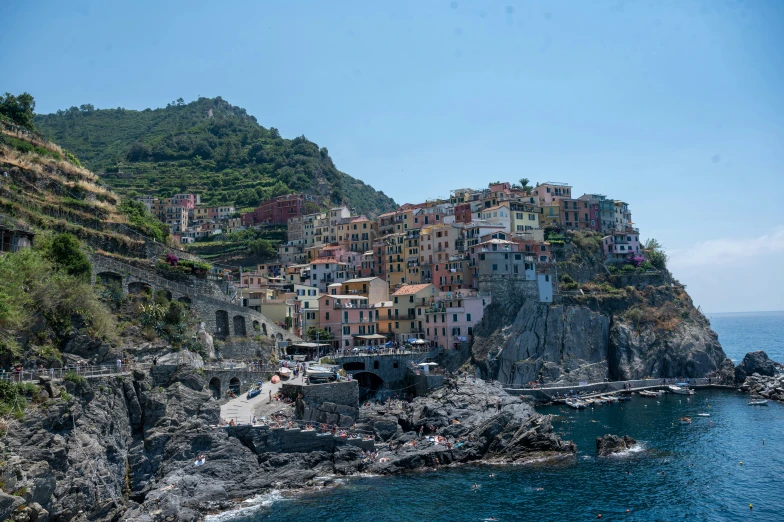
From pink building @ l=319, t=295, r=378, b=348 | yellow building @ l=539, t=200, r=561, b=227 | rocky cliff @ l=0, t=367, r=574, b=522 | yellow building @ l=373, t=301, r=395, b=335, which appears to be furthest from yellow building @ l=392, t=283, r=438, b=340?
yellow building @ l=539, t=200, r=561, b=227

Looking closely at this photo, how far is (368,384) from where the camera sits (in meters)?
69.0

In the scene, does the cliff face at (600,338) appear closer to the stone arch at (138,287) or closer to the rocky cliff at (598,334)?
the rocky cliff at (598,334)

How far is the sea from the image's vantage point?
3734 cm

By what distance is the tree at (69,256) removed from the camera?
1761 inches

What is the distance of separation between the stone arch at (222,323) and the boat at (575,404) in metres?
36.4

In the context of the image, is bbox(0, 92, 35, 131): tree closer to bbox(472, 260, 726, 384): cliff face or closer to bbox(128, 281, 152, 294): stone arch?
bbox(128, 281, 152, 294): stone arch

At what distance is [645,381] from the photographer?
256ft

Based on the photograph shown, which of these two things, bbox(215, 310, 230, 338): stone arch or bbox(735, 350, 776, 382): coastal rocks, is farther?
bbox(735, 350, 776, 382): coastal rocks

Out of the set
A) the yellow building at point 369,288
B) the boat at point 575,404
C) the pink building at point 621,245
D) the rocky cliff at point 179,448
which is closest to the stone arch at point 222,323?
the rocky cliff at point 179,448

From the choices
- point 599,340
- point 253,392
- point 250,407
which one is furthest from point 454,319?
point 250,407

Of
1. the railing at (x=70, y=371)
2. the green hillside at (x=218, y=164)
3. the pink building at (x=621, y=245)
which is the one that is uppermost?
the green hillside at (x=218, y=164)

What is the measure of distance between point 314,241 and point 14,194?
Result: 62.4m

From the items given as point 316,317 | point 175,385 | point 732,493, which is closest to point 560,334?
point 316,317

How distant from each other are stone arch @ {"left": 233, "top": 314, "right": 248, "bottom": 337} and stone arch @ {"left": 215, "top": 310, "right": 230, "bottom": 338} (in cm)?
155
